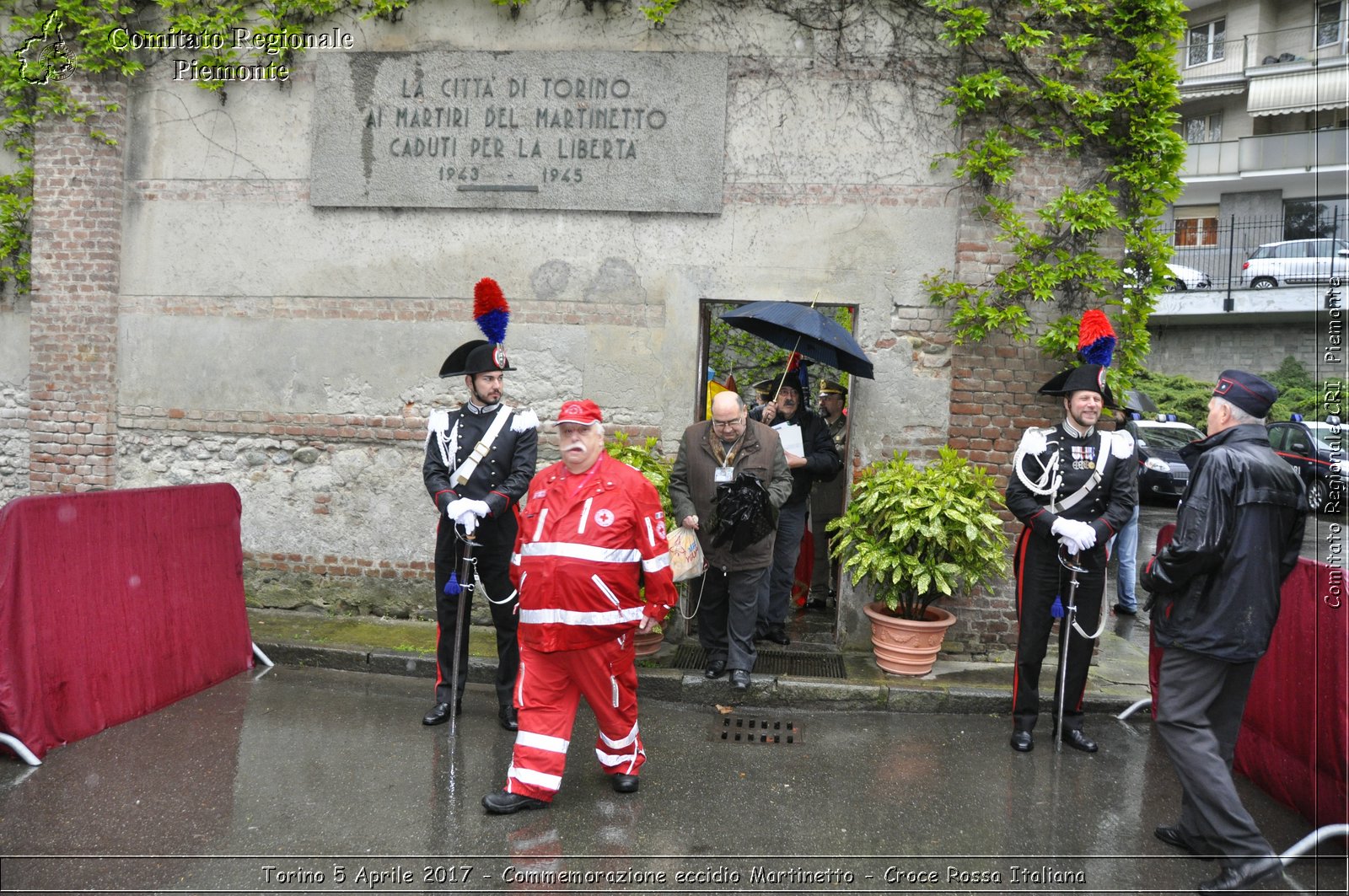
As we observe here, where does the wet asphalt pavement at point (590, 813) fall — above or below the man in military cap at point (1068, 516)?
below

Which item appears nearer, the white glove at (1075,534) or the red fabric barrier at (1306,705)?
the red fabric barrier at (1306,705)

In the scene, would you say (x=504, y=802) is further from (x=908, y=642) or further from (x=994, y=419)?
(x=994, y=419)

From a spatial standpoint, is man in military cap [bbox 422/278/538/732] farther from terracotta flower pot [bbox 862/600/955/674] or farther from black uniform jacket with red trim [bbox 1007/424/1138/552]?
black uniform jacket with red trim [bbox 1007/424/1138/552]

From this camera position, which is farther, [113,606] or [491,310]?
[491,310]

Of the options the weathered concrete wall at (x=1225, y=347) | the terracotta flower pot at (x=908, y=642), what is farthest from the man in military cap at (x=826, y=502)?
the weathered concrete wall at (x=1225, y=347)

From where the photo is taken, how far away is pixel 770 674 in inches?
260

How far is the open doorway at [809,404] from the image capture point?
25.2 feet

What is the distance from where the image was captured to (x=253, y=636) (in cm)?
721

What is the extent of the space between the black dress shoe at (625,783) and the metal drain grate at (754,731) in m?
0.98

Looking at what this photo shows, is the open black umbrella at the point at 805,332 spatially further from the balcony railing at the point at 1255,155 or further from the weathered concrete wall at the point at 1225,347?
the balcony railing at the point at 1255,155

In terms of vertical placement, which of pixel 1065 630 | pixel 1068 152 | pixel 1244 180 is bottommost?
pixel 1065 630

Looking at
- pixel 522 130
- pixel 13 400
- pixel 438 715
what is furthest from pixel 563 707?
pixel 13 400

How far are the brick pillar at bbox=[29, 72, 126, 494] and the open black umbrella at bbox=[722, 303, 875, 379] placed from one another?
554 centimetres

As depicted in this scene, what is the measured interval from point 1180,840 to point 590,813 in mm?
2772
